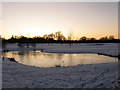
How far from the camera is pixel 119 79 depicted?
7441 millimetres

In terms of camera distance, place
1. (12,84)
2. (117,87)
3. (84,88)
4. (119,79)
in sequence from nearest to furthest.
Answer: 1. (117,87)
2. (84,88)
3. (119,79)
4. (12,84)

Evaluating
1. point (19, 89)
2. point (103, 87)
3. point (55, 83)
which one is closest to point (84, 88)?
point (103, 87)

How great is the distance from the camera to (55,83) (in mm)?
8211

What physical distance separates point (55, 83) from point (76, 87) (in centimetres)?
164

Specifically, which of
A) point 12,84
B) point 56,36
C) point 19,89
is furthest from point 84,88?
point 56,36

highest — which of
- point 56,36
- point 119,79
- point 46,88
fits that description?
point 56,36

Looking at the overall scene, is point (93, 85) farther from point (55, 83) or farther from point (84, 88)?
point (55, 83)

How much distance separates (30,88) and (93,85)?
12.9 ft

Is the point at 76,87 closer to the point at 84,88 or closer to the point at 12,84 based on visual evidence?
the point at 84,88

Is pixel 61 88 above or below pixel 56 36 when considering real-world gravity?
below

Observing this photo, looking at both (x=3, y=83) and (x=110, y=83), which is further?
(x=3, y=83)

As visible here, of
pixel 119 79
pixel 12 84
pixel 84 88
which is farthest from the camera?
pixel 12 84

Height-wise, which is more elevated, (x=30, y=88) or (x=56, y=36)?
(x=56, y=36)

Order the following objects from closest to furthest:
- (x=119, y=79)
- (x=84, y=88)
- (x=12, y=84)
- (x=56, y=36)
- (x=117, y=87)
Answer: (x=117, y=87)
(x=84, y=88)
(x=119, y=79)
(x=12, y=84)
(x=56, y=36)
